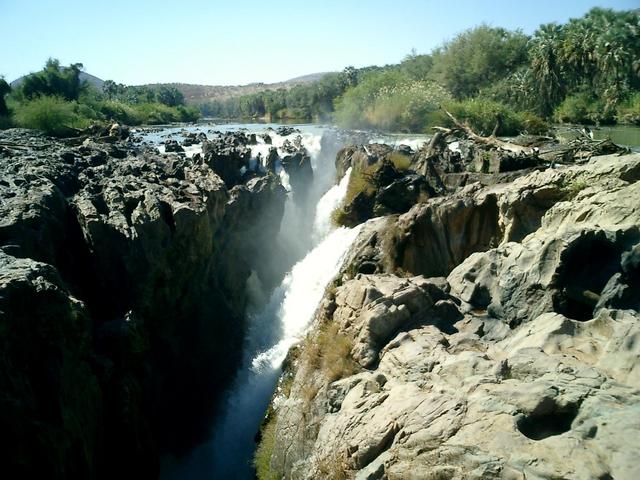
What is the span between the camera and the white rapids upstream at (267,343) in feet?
45.1

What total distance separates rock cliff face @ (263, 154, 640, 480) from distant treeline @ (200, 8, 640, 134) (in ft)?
89.8

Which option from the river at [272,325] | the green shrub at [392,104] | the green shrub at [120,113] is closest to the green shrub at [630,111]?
the river at [272,325]

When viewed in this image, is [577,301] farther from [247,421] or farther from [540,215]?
[247,421]

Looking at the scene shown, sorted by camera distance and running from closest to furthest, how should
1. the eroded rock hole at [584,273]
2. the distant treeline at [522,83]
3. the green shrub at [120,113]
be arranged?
1. the eroded rock hole at [584,273]
2. the distant treeline at [522,83]
3. the green shrub at [120,113]

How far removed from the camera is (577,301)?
8.79 metres

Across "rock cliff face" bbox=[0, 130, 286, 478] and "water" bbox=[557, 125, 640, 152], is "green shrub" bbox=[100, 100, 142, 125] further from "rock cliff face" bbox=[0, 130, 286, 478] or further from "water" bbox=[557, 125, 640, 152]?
"water" bbox=[557, 125, 640, 152]

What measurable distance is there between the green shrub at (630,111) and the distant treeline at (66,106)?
56.3 m

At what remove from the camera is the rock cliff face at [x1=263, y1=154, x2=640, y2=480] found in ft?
18.9

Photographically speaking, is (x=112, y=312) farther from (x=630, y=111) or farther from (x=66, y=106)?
(x=66, y=106)

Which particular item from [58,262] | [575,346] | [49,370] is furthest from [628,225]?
[58,262]

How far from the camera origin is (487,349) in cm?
878

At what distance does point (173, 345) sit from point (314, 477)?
25.9 ft

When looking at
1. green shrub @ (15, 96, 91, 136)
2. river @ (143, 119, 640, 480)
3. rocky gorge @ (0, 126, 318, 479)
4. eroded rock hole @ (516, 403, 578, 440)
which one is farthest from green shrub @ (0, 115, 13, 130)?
eroded rock hole @ (516, 403, 578, 440)

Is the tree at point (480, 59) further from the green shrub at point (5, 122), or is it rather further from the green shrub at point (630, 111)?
the green shrub at point (5, 122)
